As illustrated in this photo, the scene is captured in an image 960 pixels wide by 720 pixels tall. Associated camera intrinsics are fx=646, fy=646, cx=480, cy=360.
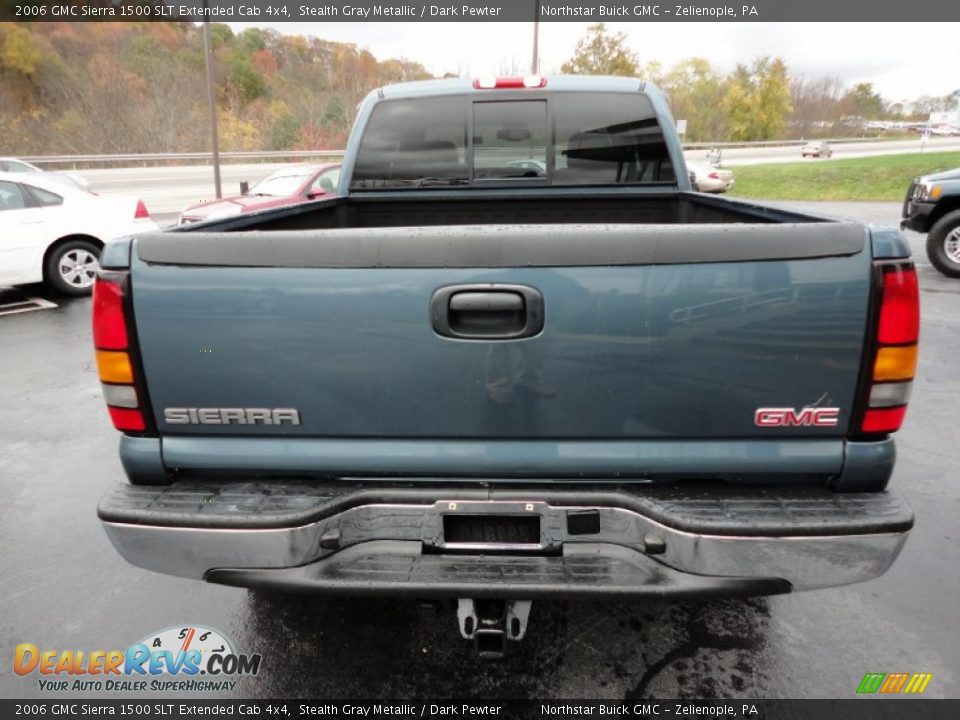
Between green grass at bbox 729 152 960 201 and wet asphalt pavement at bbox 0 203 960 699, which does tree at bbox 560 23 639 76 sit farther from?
wet asphalt pavement at bbox 0 203 960 699

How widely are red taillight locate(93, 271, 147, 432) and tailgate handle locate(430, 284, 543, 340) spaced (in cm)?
92

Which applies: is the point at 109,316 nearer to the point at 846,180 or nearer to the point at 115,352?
the point at 115,352

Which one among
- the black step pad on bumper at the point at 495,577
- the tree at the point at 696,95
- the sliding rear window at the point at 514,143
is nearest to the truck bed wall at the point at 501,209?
the sliding rear window at the point at 514,143

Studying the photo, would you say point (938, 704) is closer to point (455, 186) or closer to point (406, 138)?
point (455, 186)

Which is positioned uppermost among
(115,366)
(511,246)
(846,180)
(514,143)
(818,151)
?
(818,151)

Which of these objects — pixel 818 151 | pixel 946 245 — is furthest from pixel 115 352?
pixel 818 151

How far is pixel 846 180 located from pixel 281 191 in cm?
2272

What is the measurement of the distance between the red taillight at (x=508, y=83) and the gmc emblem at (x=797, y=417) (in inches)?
113

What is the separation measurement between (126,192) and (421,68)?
41102 millimetres

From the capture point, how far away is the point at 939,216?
31.5 ft

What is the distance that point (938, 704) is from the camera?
2.25 m

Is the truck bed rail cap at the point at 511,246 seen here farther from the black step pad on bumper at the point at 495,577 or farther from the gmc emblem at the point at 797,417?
the black step pad on bumper at the point at 495,577

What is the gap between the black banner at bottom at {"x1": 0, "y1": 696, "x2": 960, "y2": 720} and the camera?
87.2 inches

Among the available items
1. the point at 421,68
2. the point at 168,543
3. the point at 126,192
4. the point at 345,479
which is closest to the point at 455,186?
the point at 345,479
